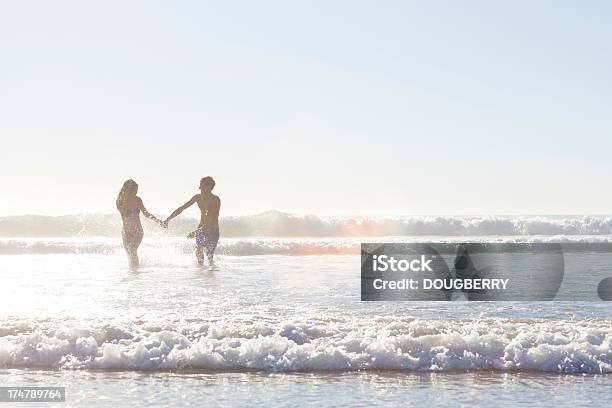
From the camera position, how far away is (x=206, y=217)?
18.6 m

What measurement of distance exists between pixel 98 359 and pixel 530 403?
15.1ft

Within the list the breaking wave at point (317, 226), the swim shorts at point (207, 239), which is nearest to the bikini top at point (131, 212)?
the swim shorts at point (207, 239)

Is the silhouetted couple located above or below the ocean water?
above

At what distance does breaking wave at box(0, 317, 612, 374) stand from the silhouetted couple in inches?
347

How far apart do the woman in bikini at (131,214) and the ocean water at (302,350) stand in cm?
611

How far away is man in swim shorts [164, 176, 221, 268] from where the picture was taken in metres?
18.5

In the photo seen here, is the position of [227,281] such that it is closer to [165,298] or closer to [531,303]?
[165,298]

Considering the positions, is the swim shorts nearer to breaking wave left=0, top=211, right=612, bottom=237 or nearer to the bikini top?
the bikini top

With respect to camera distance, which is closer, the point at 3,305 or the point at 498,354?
the point at 498,354

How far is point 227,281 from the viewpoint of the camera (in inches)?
591

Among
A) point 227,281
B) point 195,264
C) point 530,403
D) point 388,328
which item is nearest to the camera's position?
point 530,403

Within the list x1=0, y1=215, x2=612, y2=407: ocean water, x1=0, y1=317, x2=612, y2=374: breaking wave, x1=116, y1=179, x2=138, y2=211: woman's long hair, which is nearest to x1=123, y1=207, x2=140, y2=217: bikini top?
x1=116, y1=179, x2=138, y2=211: woman's long hair

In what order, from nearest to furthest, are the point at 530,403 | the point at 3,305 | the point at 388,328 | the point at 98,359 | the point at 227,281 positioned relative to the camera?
the point at 530,403
the point at 98,359
the point at 388,328
the point at 3,305
the point at 227,281

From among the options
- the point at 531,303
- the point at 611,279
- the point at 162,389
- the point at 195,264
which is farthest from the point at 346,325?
the point at 195,264
